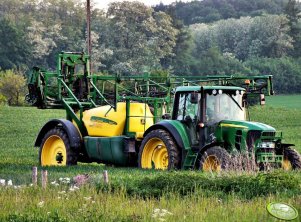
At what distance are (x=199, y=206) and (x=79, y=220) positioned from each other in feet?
6.93

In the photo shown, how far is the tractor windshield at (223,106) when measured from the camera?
67.2ft

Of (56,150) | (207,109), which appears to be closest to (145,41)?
(56,150)

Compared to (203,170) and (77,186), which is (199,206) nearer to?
(77,186)

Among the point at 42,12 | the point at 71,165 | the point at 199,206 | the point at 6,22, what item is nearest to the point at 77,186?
the point at 199,206

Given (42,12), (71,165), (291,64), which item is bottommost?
(71,165)

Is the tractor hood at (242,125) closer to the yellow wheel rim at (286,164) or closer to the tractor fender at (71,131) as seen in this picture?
the yellow wheel rim at (286,164)

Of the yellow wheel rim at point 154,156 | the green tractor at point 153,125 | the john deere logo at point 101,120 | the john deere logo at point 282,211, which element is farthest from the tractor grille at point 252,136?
the john deere logo at point 282,211

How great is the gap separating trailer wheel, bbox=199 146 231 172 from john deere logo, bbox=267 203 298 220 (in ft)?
23.4

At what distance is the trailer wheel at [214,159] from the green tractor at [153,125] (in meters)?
0.02

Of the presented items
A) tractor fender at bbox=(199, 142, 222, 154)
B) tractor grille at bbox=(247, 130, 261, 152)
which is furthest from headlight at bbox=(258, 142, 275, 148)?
tractor fender at bbox=(199, 142, 222, 154)

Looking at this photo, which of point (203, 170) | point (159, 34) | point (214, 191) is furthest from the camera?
point (159, 34)

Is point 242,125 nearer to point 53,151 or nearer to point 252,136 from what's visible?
point 252,136

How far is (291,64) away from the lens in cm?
9131

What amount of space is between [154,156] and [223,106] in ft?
7.23
